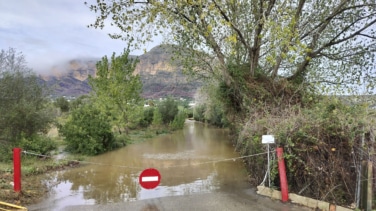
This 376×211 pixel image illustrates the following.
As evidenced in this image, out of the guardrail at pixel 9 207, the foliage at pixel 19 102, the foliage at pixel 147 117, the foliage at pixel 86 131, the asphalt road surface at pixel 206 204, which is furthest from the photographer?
the foliage at pixel 147 117

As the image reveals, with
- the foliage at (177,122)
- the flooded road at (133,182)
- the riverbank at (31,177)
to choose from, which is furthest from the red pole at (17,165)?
the foliage at (177,122)

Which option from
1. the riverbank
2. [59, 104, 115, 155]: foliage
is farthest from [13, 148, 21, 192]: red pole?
[59, 104, 115, 155]: foliage

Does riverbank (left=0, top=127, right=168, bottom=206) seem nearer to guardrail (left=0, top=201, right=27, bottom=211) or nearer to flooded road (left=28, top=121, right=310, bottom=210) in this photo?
flooded road (left=28, top=121, right=310, bottom=210)

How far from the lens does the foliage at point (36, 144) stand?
13.3 m

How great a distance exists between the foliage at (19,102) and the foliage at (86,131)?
1.72m

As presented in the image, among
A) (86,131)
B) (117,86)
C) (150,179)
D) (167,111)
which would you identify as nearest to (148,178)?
(150,179)

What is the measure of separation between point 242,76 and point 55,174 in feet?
27.8

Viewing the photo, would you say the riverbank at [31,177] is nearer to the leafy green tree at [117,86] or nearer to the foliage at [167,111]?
the leafy green tree at [117,86]

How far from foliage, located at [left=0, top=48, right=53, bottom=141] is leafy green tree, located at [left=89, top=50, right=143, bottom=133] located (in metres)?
9.00

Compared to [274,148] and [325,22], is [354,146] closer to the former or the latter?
[274,148]

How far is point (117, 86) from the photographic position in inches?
955

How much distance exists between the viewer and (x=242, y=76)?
12.8 meters

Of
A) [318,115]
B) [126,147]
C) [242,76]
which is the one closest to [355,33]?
[242,76]

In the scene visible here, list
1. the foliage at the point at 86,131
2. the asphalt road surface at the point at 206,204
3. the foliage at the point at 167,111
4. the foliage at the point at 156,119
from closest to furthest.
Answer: the asphalt road surface at the point at 206,204
the foliage at the point at 86,131
the foliage at the point at 156,119
the foliage at the point at 167,111
